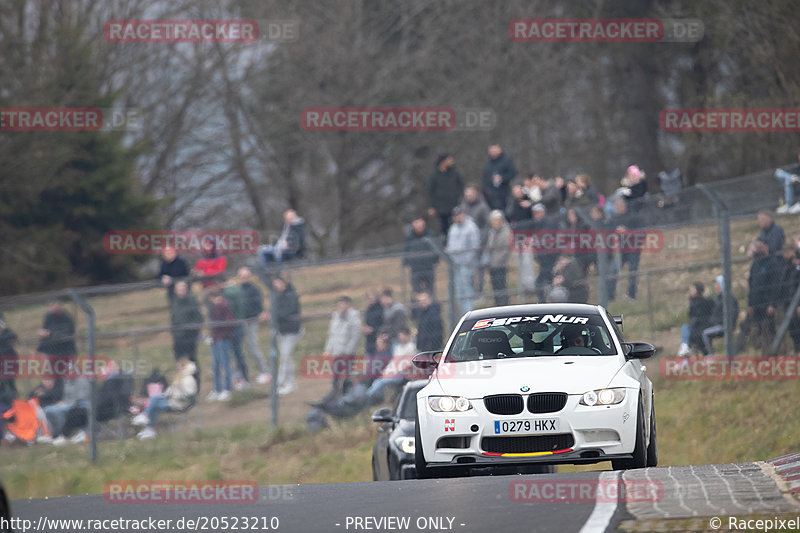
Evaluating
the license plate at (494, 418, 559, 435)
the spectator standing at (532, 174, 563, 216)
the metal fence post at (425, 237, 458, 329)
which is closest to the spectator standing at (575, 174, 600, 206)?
the spectator standing at (532, 174, 563, 216)

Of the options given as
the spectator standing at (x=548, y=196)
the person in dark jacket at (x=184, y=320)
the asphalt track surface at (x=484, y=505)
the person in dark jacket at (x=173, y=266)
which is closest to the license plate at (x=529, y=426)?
the asphalt track surface at (x=484, y=505)

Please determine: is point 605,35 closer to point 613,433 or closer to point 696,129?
point 696,129

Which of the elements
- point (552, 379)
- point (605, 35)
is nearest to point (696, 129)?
point (605, 35)

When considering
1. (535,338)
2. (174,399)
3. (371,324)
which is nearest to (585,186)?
(371,324)

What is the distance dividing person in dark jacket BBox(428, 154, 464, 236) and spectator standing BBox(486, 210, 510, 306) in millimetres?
4620

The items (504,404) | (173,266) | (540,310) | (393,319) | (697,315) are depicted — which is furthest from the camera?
(173,266)

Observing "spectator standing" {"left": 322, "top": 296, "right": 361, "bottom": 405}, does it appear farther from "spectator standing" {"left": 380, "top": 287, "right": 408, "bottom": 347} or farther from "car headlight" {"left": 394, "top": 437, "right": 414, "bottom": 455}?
"car headlight" {"left": 394, "top": 437, "right": 414, "bottom": 455}

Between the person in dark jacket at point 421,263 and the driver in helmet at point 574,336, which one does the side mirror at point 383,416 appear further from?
the person in dark jacket at point 421,263

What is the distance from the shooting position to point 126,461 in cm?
2086

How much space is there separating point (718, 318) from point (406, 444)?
23.9 ft

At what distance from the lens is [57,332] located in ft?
72.1

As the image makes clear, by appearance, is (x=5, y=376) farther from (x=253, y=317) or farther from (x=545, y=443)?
(x=545, y=443)

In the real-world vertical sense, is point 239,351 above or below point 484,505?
below

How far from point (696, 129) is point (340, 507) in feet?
98.2
